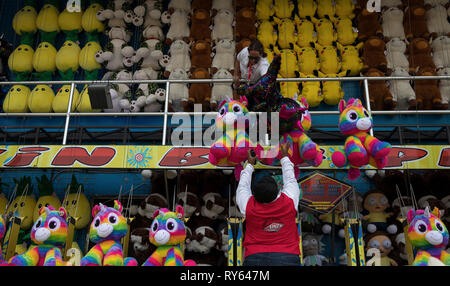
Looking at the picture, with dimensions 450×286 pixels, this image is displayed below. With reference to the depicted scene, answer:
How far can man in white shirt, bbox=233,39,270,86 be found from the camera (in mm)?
3934

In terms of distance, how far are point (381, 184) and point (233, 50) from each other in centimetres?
271

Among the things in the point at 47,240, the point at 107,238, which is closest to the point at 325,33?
the point at 107,238

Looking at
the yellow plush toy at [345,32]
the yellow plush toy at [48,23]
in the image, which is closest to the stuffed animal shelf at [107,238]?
the yellow plush toy at [48,23]

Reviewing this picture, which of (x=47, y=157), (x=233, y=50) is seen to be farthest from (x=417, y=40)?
(x=47, y=157)

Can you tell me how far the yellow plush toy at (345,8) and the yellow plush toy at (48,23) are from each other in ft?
14.0

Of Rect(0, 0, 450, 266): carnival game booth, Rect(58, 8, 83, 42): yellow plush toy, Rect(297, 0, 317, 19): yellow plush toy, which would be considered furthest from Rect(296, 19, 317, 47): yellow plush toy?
Rect(58, 8, 83, 42): yellow plush toy

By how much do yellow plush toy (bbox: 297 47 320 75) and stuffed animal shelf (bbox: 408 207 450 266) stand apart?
9.59 feet

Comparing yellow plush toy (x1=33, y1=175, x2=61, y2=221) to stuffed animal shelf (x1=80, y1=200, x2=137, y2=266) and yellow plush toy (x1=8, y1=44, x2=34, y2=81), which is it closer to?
stuffed animal shelf (x1=80, y1=200, x2=137, y2=266)

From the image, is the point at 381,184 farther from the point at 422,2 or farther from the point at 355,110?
the point at 422,2

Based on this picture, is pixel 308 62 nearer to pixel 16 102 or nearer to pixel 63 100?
pixel 63 100

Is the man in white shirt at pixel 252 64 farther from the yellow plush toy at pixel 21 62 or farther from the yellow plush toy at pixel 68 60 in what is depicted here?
the yellow plush toy at pixel 21 62

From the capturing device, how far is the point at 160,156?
4.36 meters

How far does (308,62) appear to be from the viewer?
598cm

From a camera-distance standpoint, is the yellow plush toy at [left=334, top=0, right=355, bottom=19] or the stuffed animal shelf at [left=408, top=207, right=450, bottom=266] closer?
the stuffed animal shelf at [left=408, top=207, right=450, bottom=266]
